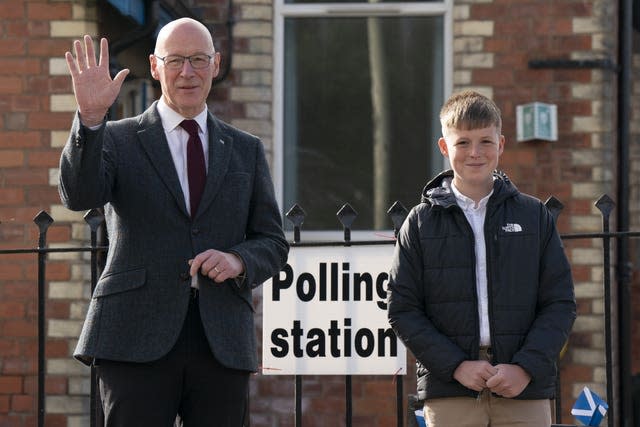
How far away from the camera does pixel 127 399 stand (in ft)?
10.4

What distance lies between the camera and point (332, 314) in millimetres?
4848

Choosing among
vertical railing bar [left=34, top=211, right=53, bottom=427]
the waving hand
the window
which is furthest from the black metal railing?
the window

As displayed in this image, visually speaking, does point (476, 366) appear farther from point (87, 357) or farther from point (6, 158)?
point (6, 158)

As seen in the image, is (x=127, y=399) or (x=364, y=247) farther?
(x=364, y=247)

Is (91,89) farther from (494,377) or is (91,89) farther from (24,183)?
(24,183)

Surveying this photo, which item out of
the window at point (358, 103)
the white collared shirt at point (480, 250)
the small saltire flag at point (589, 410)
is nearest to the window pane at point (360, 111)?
the window at point (358, 103)

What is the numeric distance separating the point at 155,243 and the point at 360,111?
4.15m

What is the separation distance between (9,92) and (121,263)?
3.23 metres

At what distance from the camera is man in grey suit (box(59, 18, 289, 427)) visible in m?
3.17

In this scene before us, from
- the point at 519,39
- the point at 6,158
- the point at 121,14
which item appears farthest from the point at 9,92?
the point at 519,39

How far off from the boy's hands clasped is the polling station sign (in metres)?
1.49

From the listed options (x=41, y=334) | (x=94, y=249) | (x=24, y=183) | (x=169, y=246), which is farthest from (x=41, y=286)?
(x=169, y=246)

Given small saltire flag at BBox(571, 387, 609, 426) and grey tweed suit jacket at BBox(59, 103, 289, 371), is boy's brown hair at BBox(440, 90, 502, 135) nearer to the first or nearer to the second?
grey tweed suit jacket at BBox(59, 103, 289, 371)

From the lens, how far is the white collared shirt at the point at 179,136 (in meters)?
3.37
